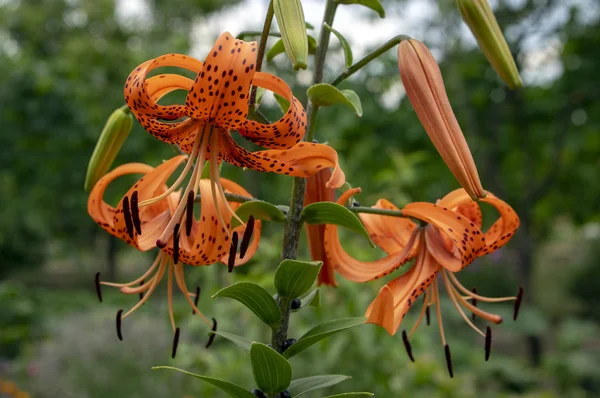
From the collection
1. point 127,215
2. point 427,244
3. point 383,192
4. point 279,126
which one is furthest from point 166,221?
point 383,192

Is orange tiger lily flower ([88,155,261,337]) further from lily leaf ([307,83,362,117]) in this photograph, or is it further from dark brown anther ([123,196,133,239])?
lily leaf ([307,83,362,117])

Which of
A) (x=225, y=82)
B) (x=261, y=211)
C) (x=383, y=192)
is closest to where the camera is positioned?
(x=225, y=82)

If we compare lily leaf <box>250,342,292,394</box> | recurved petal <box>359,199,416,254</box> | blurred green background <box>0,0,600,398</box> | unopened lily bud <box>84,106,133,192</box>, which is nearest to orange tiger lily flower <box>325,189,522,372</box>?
recurved petal <box>359,199,416,254</box>

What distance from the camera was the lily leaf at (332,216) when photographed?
0.60 metres

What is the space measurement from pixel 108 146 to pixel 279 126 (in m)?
0.26

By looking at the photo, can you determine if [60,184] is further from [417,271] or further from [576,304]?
[417,271]

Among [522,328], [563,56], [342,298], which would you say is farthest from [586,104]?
[342,298]

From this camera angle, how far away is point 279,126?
1.94 feet

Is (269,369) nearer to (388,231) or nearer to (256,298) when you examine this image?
(256,298)

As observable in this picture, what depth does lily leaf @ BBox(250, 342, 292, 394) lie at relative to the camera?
574 millimetres

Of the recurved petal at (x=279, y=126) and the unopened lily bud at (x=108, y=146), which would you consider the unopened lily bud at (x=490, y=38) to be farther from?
the unopened lily bud at (x=108, y=146)

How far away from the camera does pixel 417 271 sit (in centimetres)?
70

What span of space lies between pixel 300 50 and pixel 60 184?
6585mm

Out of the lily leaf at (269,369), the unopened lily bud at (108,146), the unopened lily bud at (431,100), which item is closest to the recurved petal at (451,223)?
the unopened lily bud at (431,100)
